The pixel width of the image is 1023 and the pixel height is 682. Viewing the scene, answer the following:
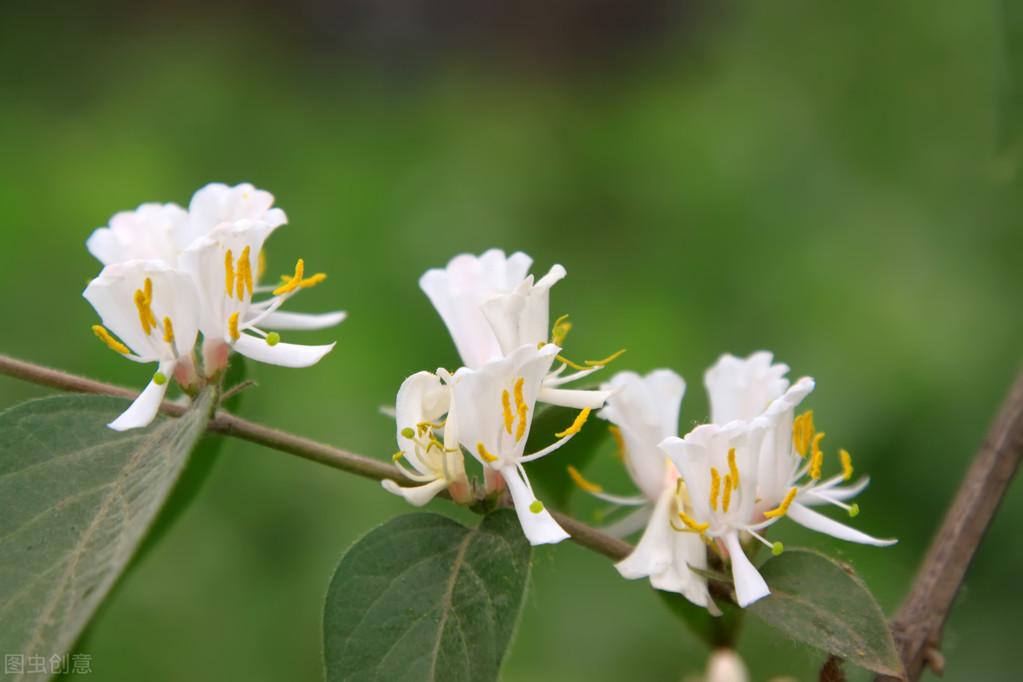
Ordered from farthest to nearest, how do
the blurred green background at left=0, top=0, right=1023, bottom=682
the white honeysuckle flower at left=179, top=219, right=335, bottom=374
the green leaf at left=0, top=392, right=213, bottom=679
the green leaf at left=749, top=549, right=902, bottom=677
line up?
the blurred green background at left=0, top=0, right=1023, bottom=682, the white honeysuckle flower at left=179, top=219, right=335, bottom=374, the green leaf at left=749, top=549, right=902, bottom=677, the green leaf at left=0, top=392, right=213, bottom=679

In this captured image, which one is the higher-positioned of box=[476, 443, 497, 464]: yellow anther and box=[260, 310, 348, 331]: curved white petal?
box=[476, 443, 497, 464]: yellow anther

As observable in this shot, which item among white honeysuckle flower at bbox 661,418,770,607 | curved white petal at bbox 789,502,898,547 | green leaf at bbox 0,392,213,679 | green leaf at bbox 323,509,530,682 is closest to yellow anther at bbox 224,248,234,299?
green leaf at bbox 0,392,213,679

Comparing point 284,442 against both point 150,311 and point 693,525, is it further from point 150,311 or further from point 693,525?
point 693,525

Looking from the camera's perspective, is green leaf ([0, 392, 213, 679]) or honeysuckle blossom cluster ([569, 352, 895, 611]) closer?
green leaf ([0, 392, 213, 679])

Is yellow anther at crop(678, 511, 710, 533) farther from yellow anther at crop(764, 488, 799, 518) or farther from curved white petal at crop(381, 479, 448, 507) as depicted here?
curved white petal at crop(381, 479, 448, 507)

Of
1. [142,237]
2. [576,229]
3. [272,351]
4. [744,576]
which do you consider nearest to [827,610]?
[744,576]

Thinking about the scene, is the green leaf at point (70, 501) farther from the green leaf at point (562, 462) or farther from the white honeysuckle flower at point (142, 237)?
the green leaf at point (562, 462)

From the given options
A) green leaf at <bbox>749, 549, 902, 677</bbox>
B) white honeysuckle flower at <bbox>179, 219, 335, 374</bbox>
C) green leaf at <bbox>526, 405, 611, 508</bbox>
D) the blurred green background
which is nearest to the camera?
green leaf at <bbox>749, 549, 902, 677</bbox>

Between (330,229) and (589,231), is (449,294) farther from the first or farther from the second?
(589,231)

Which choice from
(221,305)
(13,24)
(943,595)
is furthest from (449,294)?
(13,24)
